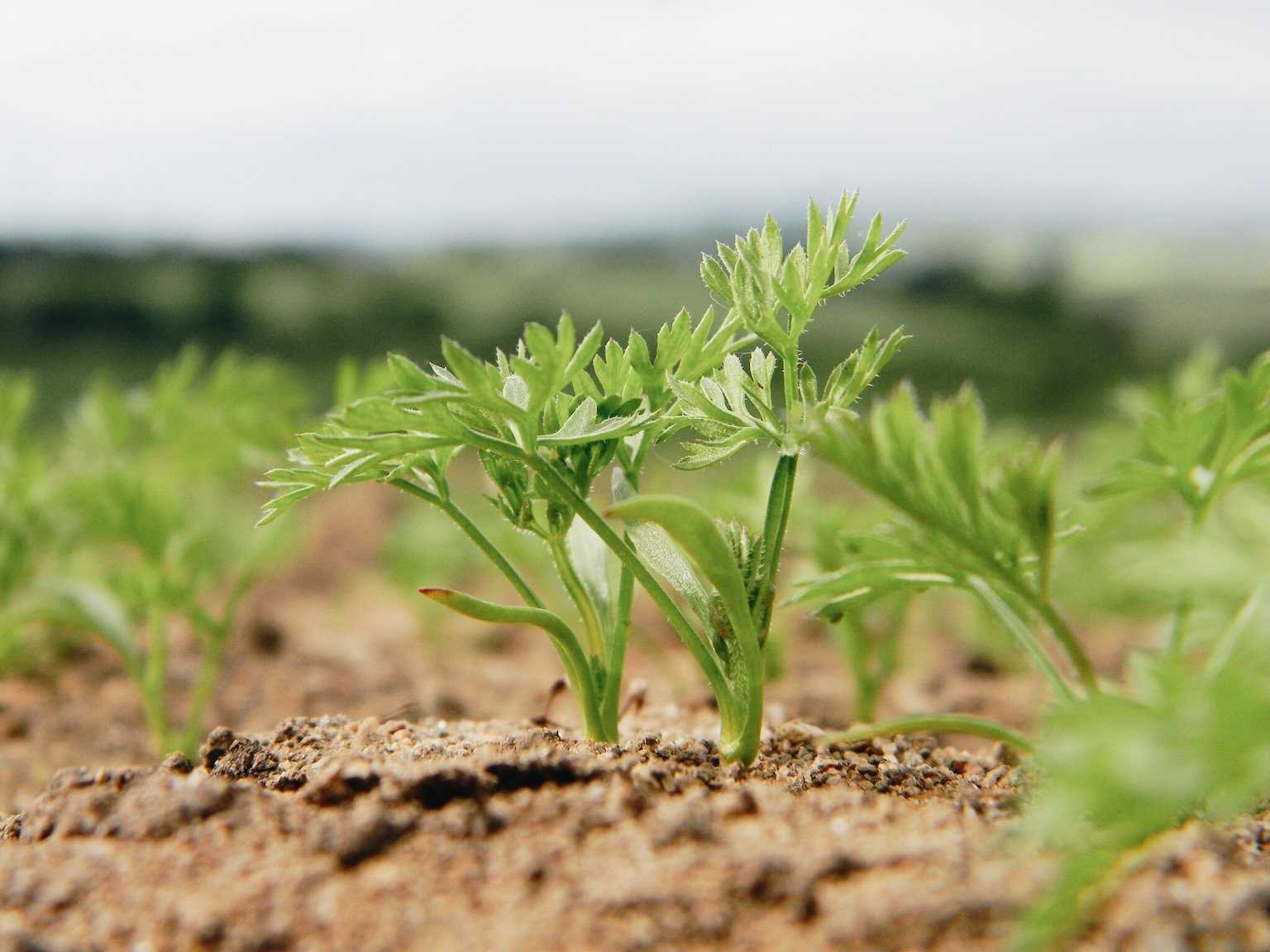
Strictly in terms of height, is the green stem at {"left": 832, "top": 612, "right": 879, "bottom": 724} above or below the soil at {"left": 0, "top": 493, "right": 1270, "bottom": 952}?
below

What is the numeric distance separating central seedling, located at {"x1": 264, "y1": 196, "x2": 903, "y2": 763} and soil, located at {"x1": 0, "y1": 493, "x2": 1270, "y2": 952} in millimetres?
121

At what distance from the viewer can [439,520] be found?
11.8 feet

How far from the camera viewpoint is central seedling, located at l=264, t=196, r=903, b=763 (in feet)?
2.87

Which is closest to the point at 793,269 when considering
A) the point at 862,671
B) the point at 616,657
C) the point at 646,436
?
the point at 646,436

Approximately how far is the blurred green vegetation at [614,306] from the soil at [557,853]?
469 centimetres

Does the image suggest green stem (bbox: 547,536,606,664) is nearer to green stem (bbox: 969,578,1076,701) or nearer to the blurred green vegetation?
green stem (bbox: 969,578,1076,701)

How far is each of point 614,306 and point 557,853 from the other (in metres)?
5.50

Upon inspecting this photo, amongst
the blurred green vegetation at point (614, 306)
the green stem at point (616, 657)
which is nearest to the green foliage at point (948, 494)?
the green stem at point (616, 657)

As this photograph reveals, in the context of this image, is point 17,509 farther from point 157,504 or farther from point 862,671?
point 862,671

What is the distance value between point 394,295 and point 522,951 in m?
6.47

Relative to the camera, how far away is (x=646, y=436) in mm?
1031

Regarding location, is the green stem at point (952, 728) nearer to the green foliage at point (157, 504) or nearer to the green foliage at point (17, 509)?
the green foliage at point (157, 504)

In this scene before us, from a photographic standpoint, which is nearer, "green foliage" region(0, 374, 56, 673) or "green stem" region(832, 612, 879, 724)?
"green stem" region(832, 612, 879, 724)

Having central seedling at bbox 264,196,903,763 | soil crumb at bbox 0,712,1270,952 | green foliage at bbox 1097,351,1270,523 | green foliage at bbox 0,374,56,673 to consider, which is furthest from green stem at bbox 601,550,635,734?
green foliage at bbox 0,374,56,673
